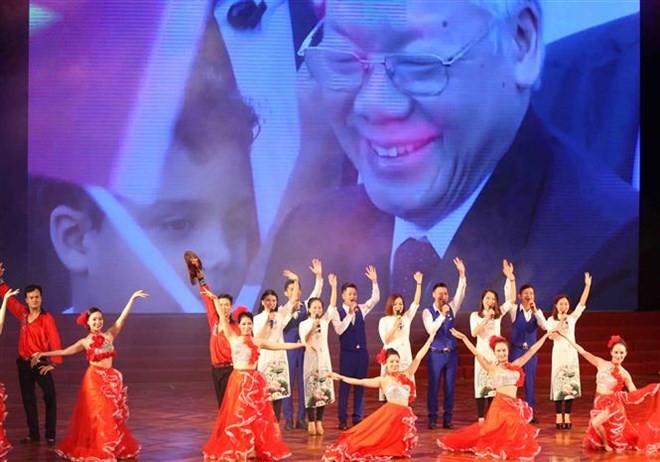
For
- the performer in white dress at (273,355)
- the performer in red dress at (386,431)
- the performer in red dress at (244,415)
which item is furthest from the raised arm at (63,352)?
the performer in red dress at (386,431)

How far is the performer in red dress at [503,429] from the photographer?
26.3 ft

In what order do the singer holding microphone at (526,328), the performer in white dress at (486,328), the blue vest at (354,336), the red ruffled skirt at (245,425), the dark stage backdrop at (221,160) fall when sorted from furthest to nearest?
the dark stage backdrop at (221,160), the singer holding microphone at (526,328), the performer in white dress at (486,328), the blue vest at (354,336), the red ruffled skirt at (245,425)

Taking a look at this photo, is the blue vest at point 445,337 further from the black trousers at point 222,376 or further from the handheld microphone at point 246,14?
the handheld microphone at point 246,14

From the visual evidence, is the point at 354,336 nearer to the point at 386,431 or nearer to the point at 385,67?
the point at 386,431

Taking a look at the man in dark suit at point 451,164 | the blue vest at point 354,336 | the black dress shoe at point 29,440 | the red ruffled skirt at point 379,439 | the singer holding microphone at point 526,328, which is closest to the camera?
the red ruffled skirt at point 379,439

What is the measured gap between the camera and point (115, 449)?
7887 mm

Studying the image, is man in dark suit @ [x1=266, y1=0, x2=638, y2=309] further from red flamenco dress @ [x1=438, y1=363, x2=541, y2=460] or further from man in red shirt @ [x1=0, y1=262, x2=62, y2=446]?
red flamenco dress @ [x1=438, y1=363, x2=541, y2=460]

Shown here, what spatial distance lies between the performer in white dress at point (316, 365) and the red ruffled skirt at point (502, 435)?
1270 mm

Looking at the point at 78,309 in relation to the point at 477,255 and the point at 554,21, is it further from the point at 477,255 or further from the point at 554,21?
the point at 554,21

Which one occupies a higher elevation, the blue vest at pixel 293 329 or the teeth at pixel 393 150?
the teeth at pixel 393 150

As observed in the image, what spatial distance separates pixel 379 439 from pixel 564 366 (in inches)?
95.0

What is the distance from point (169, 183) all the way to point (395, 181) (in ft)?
8.37

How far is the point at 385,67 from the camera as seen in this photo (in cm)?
1314

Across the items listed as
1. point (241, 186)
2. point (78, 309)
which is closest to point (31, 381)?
point (78, 309)
